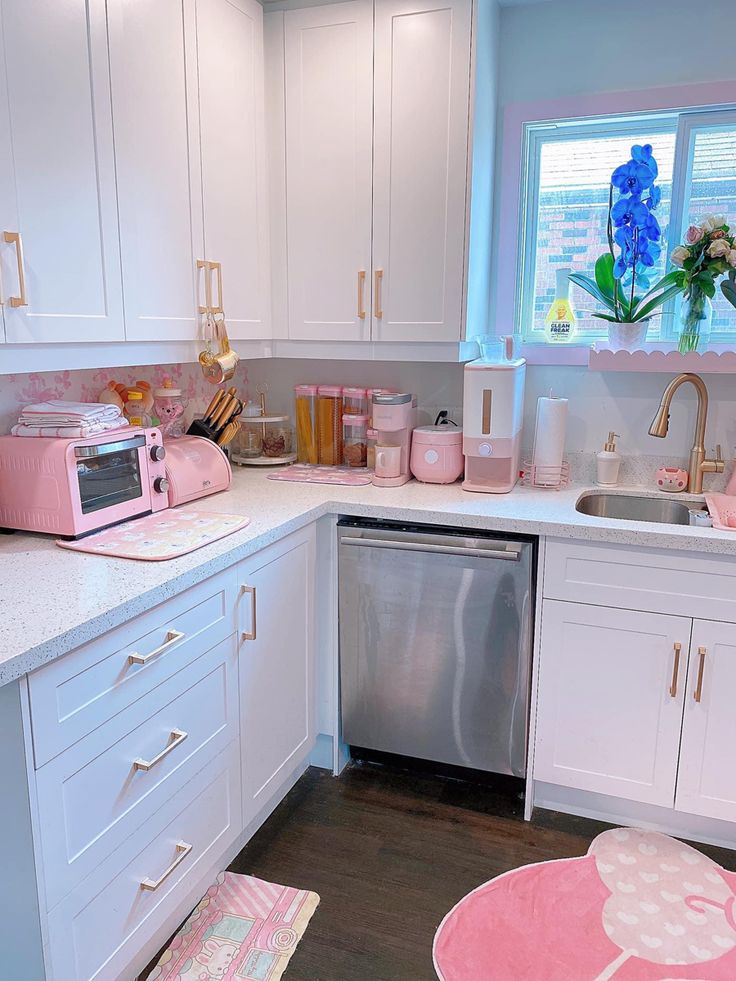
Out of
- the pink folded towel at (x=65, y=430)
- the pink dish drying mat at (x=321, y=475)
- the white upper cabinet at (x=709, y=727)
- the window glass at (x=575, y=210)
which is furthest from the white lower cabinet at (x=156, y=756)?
the window glass at (x=575, y=210)

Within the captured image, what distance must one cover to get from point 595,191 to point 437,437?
99 cm

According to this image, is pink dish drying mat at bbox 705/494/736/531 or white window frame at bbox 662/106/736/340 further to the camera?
white window frame at bbox 662/106/736/340

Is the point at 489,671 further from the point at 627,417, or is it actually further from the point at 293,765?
the point at 627,417

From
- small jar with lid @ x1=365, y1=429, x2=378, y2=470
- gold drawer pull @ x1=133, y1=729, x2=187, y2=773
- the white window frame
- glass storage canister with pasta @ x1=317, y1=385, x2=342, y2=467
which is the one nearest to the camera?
gold drawer pull @ x1=133, y1=729, x2=187, y2=773

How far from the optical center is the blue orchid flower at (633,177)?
238 cm

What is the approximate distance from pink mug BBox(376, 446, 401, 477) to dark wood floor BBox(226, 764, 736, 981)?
38.6 inches

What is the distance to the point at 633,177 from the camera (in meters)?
2.38

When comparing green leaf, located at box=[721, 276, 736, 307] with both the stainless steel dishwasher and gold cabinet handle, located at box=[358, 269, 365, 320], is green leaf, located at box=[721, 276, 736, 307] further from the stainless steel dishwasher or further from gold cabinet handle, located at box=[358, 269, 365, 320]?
gold cabinet handle, located at box=[358, 269, 365, 320]

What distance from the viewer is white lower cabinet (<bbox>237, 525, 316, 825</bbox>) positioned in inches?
77.2

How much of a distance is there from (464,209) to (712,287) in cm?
80

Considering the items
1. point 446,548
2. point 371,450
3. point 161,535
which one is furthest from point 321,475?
→ point 161,535

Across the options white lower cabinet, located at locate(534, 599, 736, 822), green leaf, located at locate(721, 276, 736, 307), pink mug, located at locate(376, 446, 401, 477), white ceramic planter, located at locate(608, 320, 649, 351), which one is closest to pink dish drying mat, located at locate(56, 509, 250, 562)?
pink mug, located at locate(376, 446, 401, 477)

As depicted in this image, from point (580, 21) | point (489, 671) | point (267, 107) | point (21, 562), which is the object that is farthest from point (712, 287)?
point (21, 562)

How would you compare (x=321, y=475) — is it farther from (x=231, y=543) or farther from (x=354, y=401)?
(x=231, y=543)
